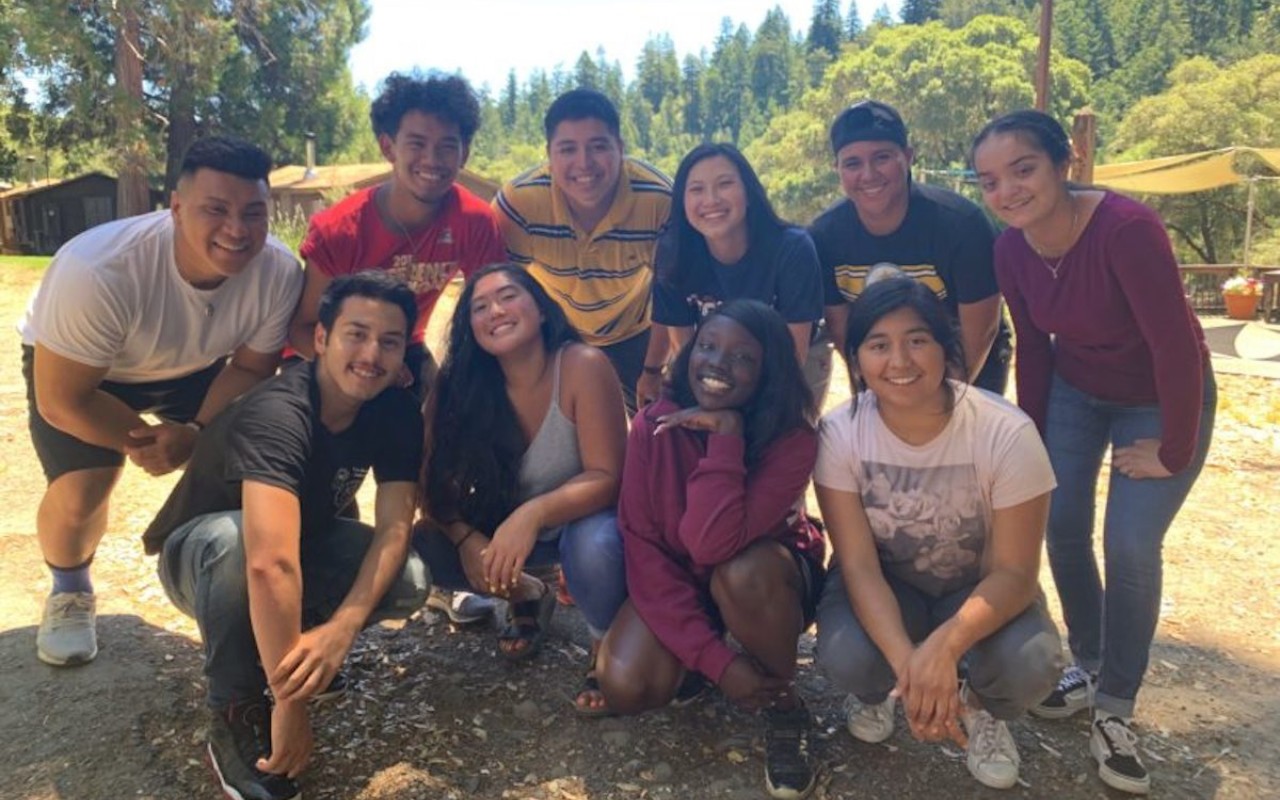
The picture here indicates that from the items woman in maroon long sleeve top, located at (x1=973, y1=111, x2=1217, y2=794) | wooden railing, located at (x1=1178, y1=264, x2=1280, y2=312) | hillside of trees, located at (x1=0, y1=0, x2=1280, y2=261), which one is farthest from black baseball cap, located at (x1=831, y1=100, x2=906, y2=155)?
hillside of trees, located at (x1=0, y1=0, x2=1280, y2=261)

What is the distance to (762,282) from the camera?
137 inches

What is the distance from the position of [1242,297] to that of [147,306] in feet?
51.2

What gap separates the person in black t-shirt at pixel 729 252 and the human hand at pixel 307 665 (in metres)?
1.84

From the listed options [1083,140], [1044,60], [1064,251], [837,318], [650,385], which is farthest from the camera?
[1044,60]

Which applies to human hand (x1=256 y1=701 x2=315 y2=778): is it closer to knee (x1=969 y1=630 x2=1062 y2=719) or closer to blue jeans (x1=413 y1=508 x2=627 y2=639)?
blue jeans (x1=413 y1=508 x2=627 y2=639)

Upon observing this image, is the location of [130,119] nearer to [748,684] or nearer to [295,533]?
[295,533]

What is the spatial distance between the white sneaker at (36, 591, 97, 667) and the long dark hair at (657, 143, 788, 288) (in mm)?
2522

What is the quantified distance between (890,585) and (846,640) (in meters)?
0.23

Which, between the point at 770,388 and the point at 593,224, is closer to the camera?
the point at 770,388

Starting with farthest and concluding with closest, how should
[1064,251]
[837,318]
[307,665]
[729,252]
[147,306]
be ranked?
1. [837,318]
2. [729,252]
3. [147,306]
4. [1064,251]
5. [307,665]

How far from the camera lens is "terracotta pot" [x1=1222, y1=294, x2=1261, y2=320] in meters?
14.1

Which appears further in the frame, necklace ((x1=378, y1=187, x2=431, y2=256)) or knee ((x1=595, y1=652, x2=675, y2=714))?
necklace ((x1=378, y1=187, x2=431, y2=256))

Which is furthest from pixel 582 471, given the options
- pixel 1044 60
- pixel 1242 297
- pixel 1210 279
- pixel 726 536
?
pixel 1210 279

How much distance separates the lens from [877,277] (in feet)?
11.2
